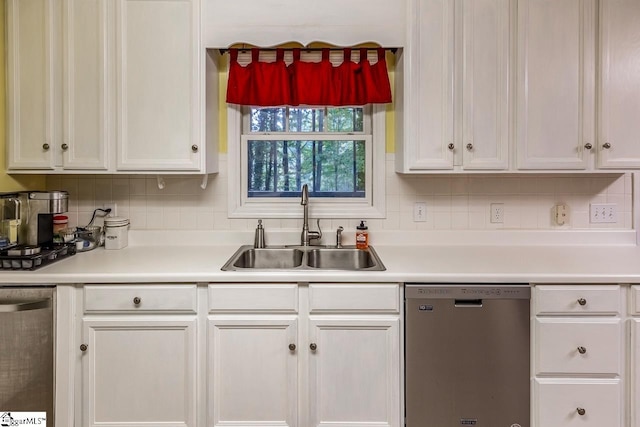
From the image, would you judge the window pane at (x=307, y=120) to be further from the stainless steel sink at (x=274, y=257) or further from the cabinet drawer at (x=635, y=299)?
the cabinet drawer at (x=635, y=299)

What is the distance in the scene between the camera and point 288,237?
2.67m

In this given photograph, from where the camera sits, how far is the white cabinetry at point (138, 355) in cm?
199

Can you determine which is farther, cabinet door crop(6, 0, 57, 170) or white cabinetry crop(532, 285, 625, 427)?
cabinet door crop(6, 0, 57, 170)

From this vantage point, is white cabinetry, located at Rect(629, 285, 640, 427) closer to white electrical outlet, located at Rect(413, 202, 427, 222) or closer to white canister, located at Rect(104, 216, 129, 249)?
white electrical outlet, located at Rect(413, 202, 427, 222)

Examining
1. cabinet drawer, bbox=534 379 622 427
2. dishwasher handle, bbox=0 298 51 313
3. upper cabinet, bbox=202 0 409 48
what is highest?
upper cabinet, bbox=202 0 409 48

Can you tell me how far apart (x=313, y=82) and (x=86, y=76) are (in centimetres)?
113

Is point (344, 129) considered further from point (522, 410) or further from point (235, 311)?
point (522, 410)

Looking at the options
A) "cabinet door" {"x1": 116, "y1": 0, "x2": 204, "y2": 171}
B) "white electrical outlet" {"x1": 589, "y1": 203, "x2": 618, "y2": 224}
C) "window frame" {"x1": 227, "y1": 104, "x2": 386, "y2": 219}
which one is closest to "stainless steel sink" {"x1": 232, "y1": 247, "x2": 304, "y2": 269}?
"window frame" {"x1": 227, "y1": 104, "x2": 386, "y2": 219}

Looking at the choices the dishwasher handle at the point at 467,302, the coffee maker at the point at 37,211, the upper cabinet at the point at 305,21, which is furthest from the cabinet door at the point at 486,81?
→ the coffee maker at the point at 37,211

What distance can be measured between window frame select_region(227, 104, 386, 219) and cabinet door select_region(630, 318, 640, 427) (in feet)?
4.21

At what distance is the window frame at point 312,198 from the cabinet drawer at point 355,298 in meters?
0.75

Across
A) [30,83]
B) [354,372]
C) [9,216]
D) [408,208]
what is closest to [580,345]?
[354,372]

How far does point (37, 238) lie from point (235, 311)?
3.47ft

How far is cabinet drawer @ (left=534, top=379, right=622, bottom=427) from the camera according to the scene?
1979 mm
